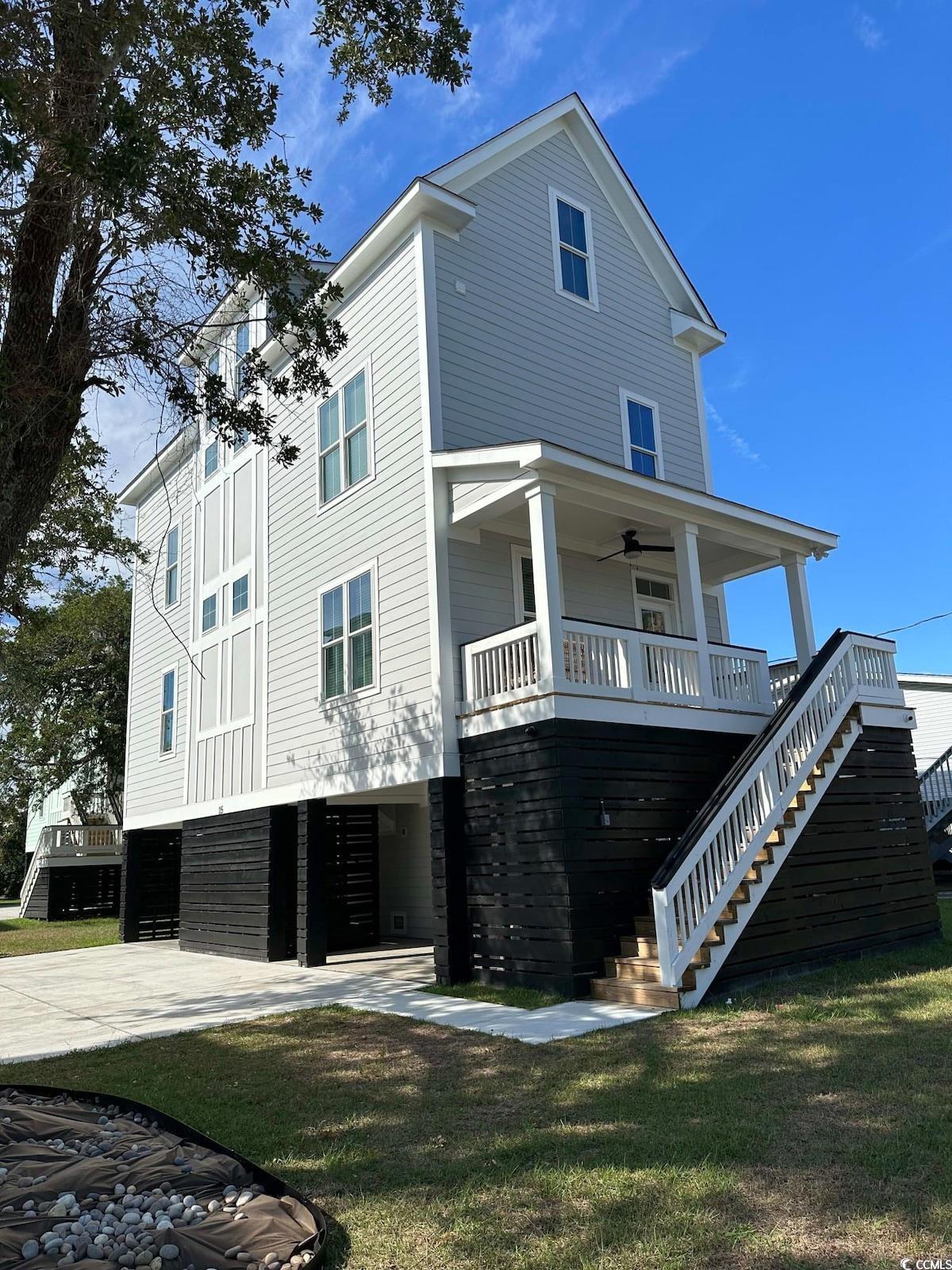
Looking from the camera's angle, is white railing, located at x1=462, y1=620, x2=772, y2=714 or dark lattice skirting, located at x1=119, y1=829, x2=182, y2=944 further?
dark lattice skirting, located at x1=119, y1=829, x2=182, y2=944

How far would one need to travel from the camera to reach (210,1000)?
10375mm

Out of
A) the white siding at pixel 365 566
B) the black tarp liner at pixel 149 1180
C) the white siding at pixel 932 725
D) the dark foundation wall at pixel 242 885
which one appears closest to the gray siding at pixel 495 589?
the white siding at pixel 365 566

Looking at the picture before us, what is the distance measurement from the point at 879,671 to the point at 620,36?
7.93 metres

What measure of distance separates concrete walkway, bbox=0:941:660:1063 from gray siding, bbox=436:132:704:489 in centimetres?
661

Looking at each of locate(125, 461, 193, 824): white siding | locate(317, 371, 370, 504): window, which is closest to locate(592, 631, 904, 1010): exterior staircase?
locate(317, 371, 370, 504): window

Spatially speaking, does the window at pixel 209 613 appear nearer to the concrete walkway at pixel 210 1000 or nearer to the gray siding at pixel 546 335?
the concrete walkway at pixel 210 1000

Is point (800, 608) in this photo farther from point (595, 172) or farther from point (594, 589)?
point (595, 172)

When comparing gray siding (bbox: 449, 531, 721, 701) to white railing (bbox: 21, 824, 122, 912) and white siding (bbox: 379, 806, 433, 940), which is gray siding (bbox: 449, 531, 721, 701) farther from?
white railing (bbox: 21, 824, 122, 912)

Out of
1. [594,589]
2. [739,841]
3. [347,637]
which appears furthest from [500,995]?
[594,589]

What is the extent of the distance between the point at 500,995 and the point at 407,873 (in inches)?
267

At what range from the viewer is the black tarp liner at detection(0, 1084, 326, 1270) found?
338 centimetres

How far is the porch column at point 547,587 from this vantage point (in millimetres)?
9266

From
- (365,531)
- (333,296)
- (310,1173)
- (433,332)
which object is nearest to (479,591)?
(365,531)

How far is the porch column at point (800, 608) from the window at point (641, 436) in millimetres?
2749
